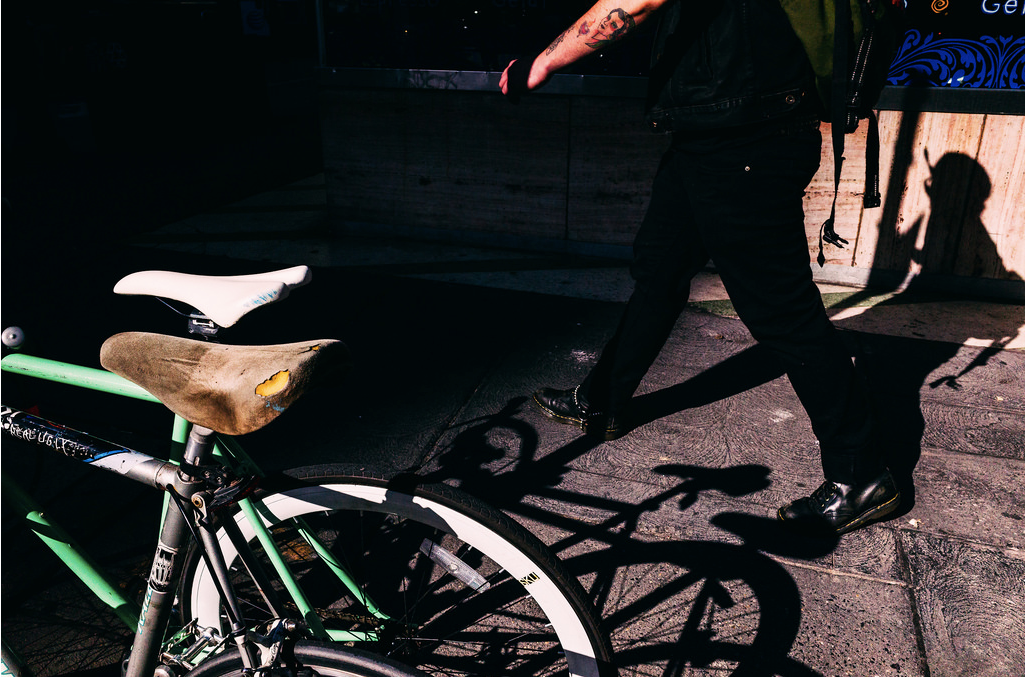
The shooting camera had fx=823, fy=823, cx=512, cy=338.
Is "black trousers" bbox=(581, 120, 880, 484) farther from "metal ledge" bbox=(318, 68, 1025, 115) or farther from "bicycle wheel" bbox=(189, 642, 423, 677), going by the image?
"metal ledge" bbox=(318, 68, 1025, 115)

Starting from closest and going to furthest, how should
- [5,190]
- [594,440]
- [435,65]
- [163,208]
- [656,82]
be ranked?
[656,82], [594,440], [435,65], [163,208], [5,190]

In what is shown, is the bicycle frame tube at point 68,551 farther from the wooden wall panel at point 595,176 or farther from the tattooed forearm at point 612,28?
Answer: the wooden wall panel at point 595,176

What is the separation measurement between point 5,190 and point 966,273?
25.1ft

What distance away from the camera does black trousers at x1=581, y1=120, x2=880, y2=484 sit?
246 centimetres

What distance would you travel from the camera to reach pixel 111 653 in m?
2.29

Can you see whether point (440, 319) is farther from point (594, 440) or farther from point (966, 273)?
point (966, 273)

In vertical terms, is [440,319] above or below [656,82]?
below

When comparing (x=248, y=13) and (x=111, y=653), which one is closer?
(x=111, y=653)

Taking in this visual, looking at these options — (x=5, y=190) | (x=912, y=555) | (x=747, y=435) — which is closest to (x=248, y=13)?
(x=5, y=190)

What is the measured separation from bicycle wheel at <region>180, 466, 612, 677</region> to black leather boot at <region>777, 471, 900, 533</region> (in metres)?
1.01

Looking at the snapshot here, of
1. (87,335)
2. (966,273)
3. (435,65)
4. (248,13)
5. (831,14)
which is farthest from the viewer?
(248,13)

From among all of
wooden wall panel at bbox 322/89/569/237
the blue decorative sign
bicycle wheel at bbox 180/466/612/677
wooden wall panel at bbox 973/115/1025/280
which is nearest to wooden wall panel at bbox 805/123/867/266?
the blue decorative sign

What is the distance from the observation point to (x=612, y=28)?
7.67 ft

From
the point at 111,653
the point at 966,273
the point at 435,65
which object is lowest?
the point at 111,653
